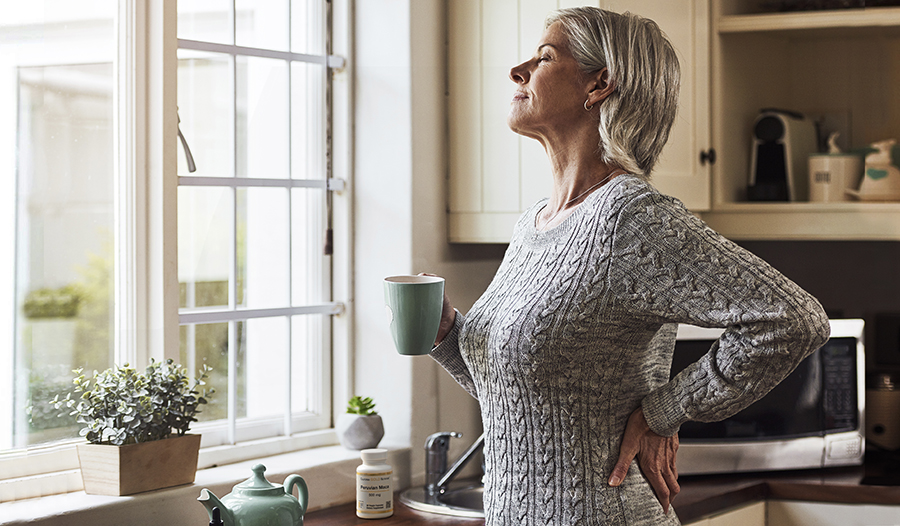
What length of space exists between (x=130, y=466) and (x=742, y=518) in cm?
132

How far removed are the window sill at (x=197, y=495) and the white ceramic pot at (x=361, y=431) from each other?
3cm

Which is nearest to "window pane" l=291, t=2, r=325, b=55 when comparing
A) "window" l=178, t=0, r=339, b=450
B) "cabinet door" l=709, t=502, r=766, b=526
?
"window" l=178, t=0, r=339, b=450

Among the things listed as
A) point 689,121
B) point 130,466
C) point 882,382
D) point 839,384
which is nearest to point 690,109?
point 689,121

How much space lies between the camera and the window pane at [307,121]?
2.08 meters

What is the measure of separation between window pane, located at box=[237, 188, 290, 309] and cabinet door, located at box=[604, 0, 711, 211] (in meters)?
0.92

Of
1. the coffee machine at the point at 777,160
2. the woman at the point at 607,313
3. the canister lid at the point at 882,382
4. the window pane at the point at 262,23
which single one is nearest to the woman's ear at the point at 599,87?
the woman at the point at 607,313

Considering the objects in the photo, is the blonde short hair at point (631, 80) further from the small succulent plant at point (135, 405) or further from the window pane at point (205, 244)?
the window pane at point (205, 244)

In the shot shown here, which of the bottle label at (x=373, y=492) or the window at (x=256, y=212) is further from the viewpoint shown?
the window at (x=256, y=212)

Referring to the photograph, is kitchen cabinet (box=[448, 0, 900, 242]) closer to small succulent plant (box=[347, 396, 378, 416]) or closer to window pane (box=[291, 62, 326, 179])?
window pane (box=[291, 62, 326, 179])

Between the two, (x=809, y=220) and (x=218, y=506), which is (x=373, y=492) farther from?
(x=809, y=220)

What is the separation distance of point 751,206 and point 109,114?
154 cm

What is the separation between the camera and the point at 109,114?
1.72 metres

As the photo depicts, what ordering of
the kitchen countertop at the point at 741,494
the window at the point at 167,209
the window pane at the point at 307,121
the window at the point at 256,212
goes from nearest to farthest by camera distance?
the window at the point at 167,209 → the kitchen countertop at the point at 741,494 → the window at the point at 256,212 → the window pane at the point at 307,121

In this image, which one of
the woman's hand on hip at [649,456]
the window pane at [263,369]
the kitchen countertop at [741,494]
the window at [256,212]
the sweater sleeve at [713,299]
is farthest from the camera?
the window pane at [263,369]
